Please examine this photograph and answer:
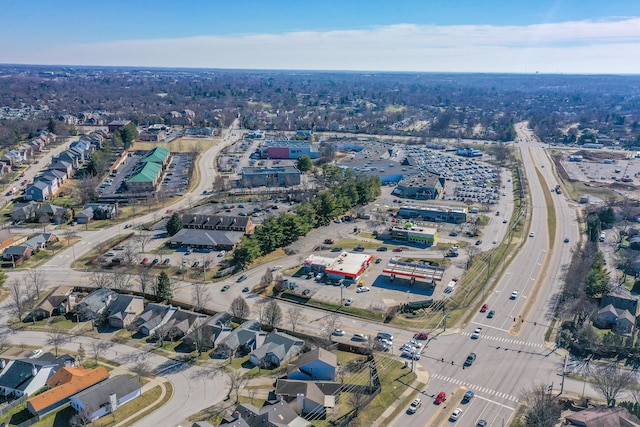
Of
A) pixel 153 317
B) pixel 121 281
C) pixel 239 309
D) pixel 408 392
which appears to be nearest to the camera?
pixel 408 392

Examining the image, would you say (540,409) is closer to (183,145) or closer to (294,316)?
(294,316)

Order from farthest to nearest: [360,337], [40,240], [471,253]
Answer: [40,240] → [471,253] → [360,337]

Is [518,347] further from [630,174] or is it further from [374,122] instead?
[374,122]

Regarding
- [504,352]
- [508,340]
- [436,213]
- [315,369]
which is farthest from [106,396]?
[436,213]

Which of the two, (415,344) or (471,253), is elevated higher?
(471,253)

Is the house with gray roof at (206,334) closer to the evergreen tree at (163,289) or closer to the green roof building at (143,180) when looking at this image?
the evergreen tree at (163,289)

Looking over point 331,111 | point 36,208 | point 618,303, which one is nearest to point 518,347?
point 618,303

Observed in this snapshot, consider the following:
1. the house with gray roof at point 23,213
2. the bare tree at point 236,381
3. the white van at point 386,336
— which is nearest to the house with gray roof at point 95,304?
the bare tree at point 236,381

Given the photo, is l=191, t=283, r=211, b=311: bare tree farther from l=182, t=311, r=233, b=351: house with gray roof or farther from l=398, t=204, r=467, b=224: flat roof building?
l=398, t=204, r=467, b=224: flat roof building
